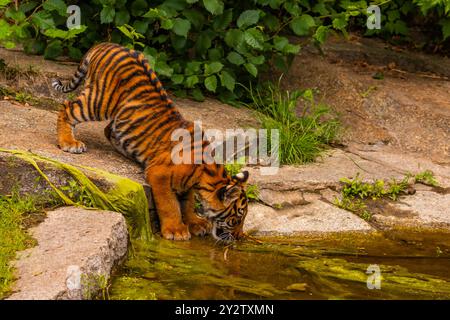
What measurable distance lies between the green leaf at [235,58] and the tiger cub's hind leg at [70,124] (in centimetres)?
177

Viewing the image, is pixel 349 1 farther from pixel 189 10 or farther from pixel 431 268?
pixel 431 268

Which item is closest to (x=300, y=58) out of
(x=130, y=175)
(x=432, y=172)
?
(x=432, y=172)

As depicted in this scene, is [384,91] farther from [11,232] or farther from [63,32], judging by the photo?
[11,232]

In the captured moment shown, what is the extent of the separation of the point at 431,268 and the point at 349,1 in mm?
3438

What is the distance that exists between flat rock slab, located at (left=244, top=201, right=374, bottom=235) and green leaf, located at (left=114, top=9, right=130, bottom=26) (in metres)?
2.19

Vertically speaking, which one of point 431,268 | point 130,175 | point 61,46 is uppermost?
point 61,46

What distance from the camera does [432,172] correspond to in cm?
666

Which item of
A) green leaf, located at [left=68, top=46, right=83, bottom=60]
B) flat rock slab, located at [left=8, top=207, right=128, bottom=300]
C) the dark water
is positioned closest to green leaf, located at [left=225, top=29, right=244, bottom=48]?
green leaf, located at [left=68, top=46, right=83, bottom=60]

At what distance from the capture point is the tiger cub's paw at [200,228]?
556 centimetres

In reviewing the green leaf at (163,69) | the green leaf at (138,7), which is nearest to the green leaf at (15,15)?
the green leaf at (138,7)

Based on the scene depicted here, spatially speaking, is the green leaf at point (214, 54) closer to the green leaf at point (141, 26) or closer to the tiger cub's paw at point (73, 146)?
the green leaf at point (141, 26)

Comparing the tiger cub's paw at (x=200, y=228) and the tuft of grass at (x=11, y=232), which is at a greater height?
the tuft of grass at (x=11, y=232)
